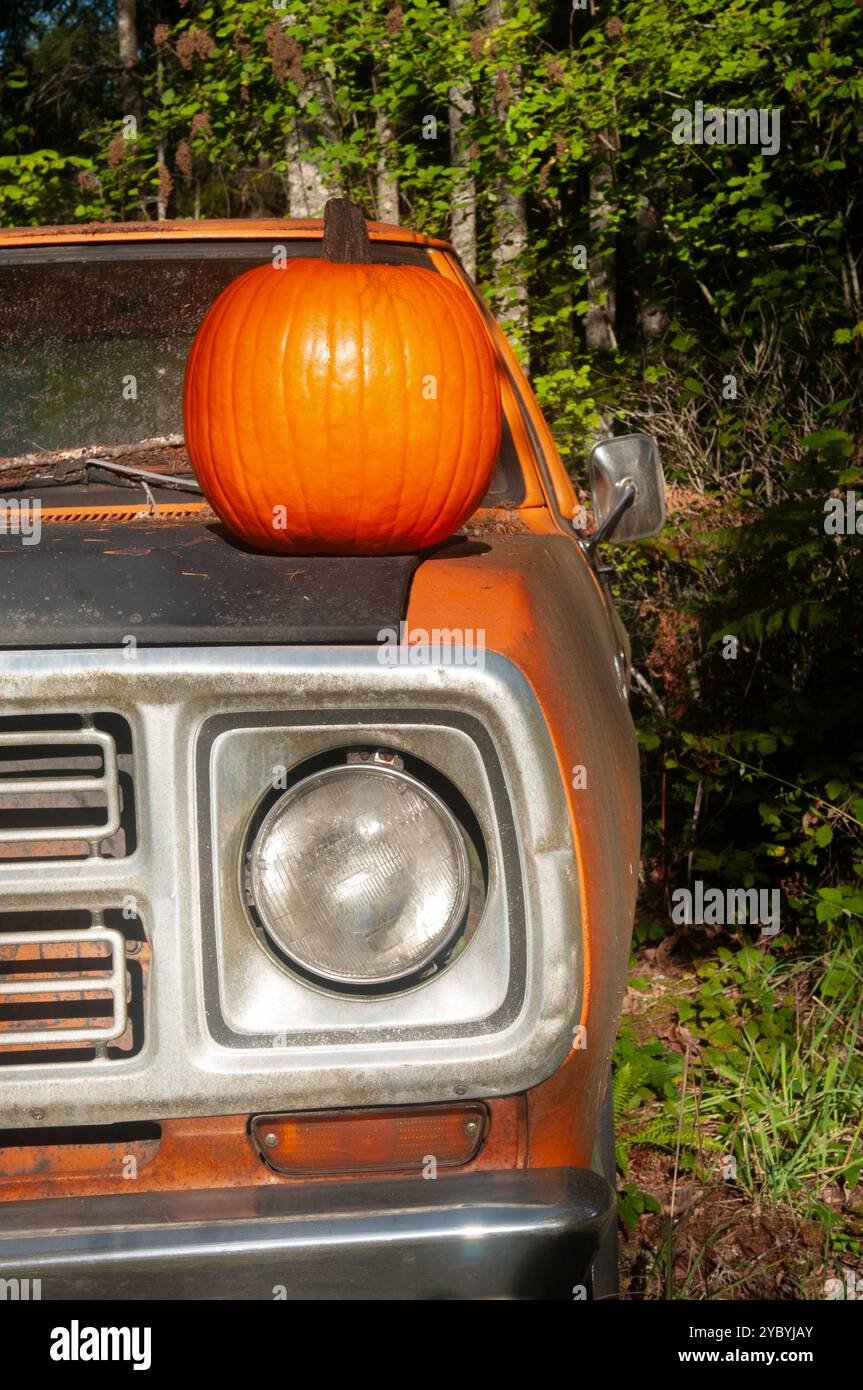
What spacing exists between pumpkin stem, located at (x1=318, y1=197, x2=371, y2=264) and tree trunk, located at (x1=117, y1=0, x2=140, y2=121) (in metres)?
13.2

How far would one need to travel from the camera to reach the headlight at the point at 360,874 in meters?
1.57

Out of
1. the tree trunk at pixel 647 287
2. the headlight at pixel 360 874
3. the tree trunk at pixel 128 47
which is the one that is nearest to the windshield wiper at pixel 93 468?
the headlight at pixel 360 874

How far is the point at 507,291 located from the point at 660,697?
3.25 meters

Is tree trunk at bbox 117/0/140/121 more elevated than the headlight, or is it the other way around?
tree trunk at bbox 117/0/140/121

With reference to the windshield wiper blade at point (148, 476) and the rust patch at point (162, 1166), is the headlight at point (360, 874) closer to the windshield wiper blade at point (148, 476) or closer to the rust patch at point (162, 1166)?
the rust patch at point (162, 1166)

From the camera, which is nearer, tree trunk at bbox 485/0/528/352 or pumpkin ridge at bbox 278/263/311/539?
pumpkin ridge at bbox 278/263/311/539

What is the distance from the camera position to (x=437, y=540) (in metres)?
2.18

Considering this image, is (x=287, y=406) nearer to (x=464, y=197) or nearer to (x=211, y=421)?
(x=211, y=421)

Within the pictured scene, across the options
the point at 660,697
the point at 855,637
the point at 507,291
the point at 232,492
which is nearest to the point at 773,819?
the point at 855,637

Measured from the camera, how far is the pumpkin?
2064 mm

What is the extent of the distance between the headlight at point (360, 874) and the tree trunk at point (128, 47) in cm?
1428

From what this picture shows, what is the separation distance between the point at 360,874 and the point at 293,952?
0.41 feet

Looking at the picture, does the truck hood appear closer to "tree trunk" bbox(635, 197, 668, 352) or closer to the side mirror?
the side mirror

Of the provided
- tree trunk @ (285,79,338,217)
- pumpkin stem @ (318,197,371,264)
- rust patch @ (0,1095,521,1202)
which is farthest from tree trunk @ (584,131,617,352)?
rust patch @ (0,1095,521,1202)
